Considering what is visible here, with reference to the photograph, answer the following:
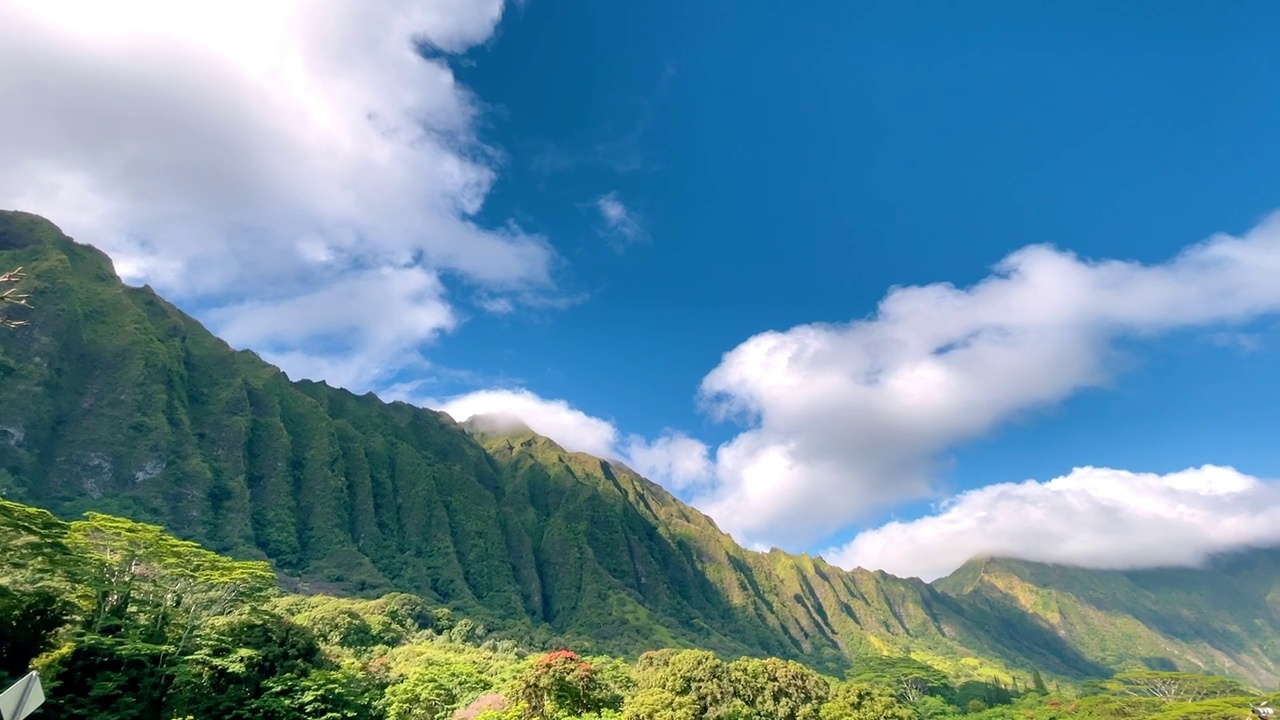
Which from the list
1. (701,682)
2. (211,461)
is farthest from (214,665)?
(211,461)

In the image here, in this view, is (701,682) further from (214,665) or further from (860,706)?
(214,665)

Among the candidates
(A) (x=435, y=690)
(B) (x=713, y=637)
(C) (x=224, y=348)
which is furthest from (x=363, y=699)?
(C) (x=224, y=348)

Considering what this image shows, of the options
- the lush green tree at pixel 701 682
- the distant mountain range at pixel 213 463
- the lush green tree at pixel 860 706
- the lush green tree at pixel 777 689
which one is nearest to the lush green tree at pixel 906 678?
the lush green tree at pixel 860 706

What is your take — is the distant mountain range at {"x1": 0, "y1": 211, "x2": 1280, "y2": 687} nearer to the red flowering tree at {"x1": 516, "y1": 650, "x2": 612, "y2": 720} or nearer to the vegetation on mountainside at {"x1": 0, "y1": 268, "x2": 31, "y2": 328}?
the red flowering tree at {"x1": 516, "y1": 650, "x2": 612, "y2": 720}

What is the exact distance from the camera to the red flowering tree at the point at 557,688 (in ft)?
118

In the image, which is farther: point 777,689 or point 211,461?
point 211,461

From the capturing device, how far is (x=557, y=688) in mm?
36500

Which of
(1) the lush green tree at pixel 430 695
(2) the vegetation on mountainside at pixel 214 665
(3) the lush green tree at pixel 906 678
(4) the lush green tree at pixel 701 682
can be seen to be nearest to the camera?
(2) the vegetation on mountainside at pixel 214 665

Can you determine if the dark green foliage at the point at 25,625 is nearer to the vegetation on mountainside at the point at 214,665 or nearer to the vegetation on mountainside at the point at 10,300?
the vegetation on mountainside at the point at 214,665

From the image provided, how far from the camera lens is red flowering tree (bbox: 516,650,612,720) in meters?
36.0

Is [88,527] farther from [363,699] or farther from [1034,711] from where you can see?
[1034,711]

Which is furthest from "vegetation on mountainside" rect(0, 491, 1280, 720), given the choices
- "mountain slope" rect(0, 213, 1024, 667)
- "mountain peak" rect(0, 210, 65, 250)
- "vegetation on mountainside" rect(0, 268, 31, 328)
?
"mountain peak" rect(0, 210, 65, 250)

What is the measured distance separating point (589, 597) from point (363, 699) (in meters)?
164

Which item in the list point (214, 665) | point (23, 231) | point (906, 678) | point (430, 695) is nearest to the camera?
point (214, 665)
